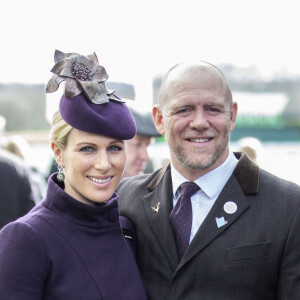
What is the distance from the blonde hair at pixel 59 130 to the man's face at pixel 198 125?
57 centimetres

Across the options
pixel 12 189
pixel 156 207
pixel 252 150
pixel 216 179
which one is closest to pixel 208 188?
pixel 216 179

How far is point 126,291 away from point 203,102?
3.17ft

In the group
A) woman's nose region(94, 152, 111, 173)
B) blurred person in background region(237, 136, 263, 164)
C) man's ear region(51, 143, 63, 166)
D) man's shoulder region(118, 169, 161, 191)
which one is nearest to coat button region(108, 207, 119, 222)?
woman's nose region(94, 152, 111, 173)

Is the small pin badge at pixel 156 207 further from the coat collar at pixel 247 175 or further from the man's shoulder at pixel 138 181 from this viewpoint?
the coat collar at pixel 247 175

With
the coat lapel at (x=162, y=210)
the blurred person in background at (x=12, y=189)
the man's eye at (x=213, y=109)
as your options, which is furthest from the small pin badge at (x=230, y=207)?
the blurred person in background at (x=12, y=189)

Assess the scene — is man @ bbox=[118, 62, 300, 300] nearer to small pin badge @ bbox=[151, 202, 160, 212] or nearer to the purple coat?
small pin badge @ bbox=[151, 202, 160, 212]

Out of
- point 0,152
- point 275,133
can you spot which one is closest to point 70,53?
point 0,152

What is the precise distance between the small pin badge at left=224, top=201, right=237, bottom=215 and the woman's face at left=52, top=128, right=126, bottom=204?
0.53m

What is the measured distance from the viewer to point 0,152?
13.9 feet

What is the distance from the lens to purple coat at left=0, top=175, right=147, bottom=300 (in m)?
2.02

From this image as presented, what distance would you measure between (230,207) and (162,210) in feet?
1.16

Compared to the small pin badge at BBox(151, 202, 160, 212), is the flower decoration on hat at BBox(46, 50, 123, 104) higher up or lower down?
higher up

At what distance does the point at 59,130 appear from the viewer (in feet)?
7.58

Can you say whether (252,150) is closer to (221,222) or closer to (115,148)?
(221,222)
